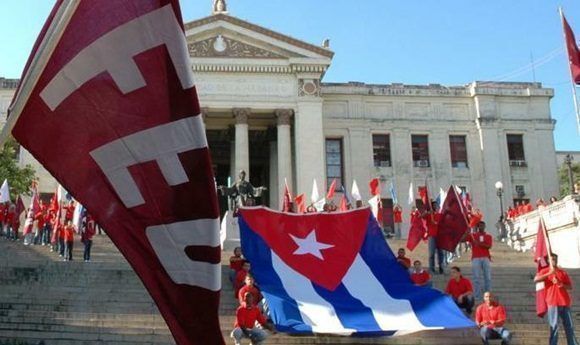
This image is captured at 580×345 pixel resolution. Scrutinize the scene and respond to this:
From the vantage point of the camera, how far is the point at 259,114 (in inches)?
1527

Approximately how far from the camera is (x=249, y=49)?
38281 millimetres

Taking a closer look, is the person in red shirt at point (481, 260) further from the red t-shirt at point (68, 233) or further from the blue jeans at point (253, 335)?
the red t-shirt at point (68, 233)

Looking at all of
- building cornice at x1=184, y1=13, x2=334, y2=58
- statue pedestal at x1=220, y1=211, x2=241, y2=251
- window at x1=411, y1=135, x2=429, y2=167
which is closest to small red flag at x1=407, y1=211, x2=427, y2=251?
statue pedestal at x1=220, y1=211, x2=241, y2=251

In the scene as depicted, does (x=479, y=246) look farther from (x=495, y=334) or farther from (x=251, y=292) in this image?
(x=251, y=292)

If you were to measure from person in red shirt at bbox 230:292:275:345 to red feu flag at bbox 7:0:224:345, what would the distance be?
816 centimetres

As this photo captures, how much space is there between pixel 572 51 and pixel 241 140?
71.6 feet

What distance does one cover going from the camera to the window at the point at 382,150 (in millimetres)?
40531

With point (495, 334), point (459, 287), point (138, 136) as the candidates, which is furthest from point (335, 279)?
point (138, 136)

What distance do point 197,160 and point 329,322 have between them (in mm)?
8853

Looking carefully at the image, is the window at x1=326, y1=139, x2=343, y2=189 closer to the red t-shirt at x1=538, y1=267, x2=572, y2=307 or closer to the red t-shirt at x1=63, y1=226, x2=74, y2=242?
the red t-shirt at x1=63, y1=226, x2=74, y2=242

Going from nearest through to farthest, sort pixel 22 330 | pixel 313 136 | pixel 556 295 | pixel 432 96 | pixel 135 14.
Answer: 1. pixel 135 14
2. pixel 556 295
3. pixel 22 330
4. pixel 313 136
5. pixel 432 96

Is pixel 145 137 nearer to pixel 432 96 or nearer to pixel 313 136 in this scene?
pixel 313 136

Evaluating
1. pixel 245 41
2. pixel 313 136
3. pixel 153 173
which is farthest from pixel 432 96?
pixel 153 173

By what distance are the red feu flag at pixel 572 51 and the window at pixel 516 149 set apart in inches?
947
